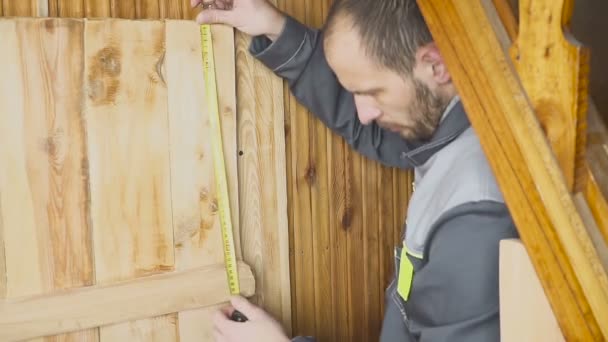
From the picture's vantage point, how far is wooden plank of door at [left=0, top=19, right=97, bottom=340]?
3.63ft

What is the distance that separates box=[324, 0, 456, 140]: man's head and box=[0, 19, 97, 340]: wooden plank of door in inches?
18.8

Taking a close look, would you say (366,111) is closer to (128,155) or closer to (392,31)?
(392,31)

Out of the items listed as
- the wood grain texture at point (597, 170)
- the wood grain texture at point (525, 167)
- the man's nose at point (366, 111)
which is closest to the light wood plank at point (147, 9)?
the man's nose at point (366, 111)

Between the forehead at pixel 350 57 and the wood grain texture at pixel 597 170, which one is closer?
the wood grain texture at pixel 597 170

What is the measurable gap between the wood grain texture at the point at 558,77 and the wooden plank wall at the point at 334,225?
0.61 m

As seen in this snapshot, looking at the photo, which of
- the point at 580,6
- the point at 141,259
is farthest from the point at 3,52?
the point at 580,6

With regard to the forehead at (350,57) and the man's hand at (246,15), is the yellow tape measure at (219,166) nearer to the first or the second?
the man's hand at (246,15)

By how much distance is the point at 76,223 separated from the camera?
1.18 m

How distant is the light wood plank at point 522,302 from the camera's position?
3.18 ft

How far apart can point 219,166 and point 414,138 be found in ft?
1.30

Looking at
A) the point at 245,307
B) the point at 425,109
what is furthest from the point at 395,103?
the point at 245,307

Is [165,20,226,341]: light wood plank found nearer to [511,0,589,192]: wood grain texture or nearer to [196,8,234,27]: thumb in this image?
[196,8,234,27]: thumb

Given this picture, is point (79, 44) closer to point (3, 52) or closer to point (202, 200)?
point (3, 52)

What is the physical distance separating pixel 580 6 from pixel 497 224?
37.4 inches
